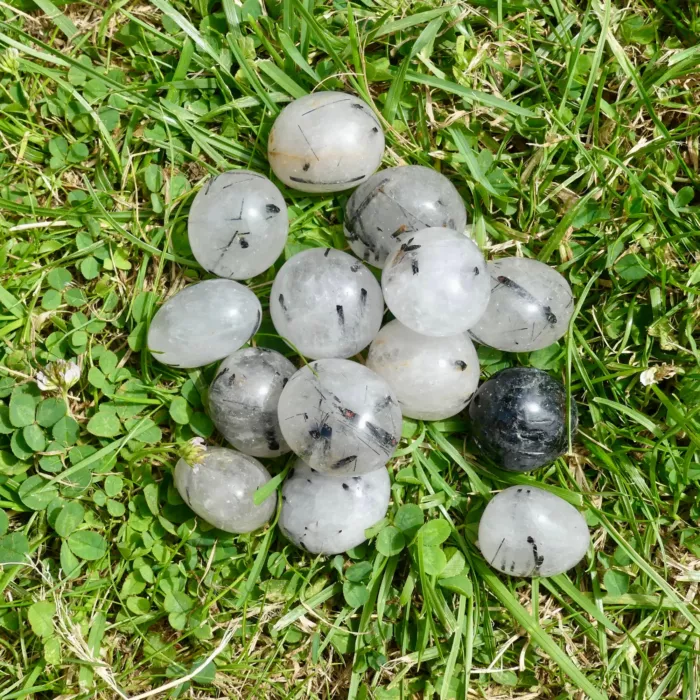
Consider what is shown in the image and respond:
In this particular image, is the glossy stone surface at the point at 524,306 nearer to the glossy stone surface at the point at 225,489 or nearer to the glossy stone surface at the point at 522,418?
the glossy stone surface at the point at 522,418

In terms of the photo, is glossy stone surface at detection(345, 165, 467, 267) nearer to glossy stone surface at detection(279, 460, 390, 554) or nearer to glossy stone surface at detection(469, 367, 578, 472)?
glossy stone surface at detection(469, 367, 578, 472)

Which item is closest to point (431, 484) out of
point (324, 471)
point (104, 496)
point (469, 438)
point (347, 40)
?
point (469, 438)

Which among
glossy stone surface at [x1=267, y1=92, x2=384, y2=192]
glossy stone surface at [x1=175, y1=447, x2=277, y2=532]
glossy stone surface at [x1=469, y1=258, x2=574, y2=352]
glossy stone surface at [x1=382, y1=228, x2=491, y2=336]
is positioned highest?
glossy stone surface at [x1=267, y1=92, x2=384, y2=192]

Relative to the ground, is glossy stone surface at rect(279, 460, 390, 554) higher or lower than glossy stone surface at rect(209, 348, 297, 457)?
lower

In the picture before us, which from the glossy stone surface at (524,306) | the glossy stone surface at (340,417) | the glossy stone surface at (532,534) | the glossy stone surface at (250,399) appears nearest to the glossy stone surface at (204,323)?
the glossy stone surface at (250,399)

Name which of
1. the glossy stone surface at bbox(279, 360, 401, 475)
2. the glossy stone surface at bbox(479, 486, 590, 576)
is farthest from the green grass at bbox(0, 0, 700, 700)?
the glossy stone surface at bbox(279, 360, 401, 475)

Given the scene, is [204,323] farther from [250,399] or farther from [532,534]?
[532,534]

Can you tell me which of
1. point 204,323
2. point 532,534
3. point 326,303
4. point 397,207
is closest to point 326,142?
point 397,207
